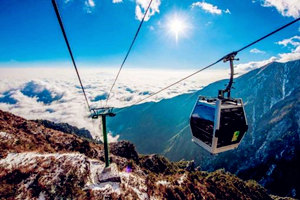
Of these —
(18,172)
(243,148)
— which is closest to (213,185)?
(18,172)

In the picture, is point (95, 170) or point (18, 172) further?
point (95, 170)

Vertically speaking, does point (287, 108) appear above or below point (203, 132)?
below

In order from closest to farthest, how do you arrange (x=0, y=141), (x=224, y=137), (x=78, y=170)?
(x=224, y=137)
(x=78, y=170)
(x=0, y=141)

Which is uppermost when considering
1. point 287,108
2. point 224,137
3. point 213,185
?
point 224,137

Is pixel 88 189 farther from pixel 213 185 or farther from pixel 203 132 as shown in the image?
pixel 213 185
